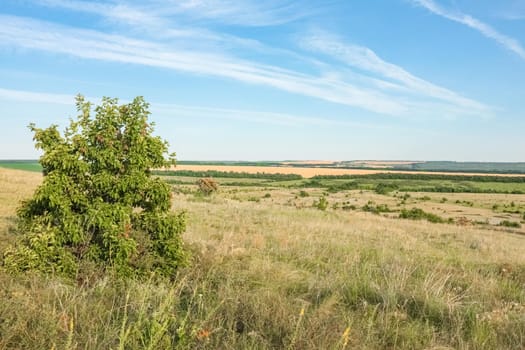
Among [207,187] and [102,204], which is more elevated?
[102,204]

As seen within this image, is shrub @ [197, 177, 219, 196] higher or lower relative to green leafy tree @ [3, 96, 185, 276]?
lower

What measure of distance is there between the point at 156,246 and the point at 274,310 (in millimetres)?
3003

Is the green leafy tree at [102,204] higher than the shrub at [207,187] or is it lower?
higher

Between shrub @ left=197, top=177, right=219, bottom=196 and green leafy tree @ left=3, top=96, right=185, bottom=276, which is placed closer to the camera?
green leafy tree @ left=3, top=96, right=185, bottom=276

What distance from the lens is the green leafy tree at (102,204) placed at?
5840 millimetres

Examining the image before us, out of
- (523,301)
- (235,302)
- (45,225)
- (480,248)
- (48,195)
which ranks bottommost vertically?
(480,248)

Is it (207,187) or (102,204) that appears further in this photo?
(207,187)

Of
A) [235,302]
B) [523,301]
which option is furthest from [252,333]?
[523,301]

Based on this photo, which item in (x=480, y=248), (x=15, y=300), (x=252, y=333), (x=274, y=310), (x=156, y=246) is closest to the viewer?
(x=252, y=333)

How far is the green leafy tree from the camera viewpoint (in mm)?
5840

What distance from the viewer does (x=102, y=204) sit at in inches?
241

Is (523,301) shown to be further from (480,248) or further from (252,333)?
(480,248)

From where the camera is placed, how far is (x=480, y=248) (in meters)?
17.1

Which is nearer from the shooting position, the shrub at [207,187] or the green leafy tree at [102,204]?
the green leafy tree at [102,204]
